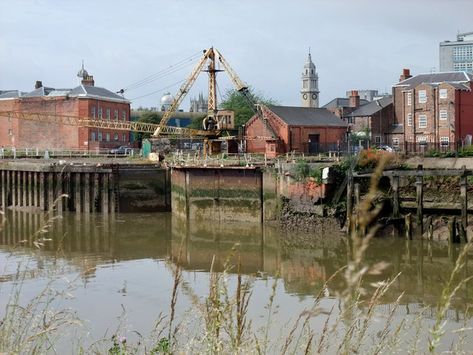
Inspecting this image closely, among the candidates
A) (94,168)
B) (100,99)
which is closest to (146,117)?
(100,99)

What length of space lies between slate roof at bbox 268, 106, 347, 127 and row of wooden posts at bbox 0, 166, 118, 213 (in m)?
11.0

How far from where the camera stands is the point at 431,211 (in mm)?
26641

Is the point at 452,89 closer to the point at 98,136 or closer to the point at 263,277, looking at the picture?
the point at 98,136

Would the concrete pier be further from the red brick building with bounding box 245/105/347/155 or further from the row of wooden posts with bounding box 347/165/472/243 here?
the row of wooden posts with bounding box 347/165/472/243

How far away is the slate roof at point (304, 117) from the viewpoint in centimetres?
4116

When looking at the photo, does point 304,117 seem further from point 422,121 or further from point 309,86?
point 309,86

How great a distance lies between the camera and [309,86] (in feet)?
416

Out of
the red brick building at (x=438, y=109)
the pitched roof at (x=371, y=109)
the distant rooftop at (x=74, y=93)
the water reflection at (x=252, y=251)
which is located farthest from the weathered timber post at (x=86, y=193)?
the pitched roof at (x=371, y=109)

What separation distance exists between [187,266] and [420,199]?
9452 mm

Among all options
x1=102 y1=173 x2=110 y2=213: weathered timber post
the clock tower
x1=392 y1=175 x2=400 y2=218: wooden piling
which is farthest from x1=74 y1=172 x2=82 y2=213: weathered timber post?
the clock tower

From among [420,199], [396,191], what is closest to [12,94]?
[396,191]

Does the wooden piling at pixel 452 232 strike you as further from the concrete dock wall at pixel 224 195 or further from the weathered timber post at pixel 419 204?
the concrete dock wall at pixel 224 195

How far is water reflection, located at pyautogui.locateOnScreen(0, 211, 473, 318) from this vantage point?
1935 cm

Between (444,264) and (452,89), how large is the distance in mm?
29865
